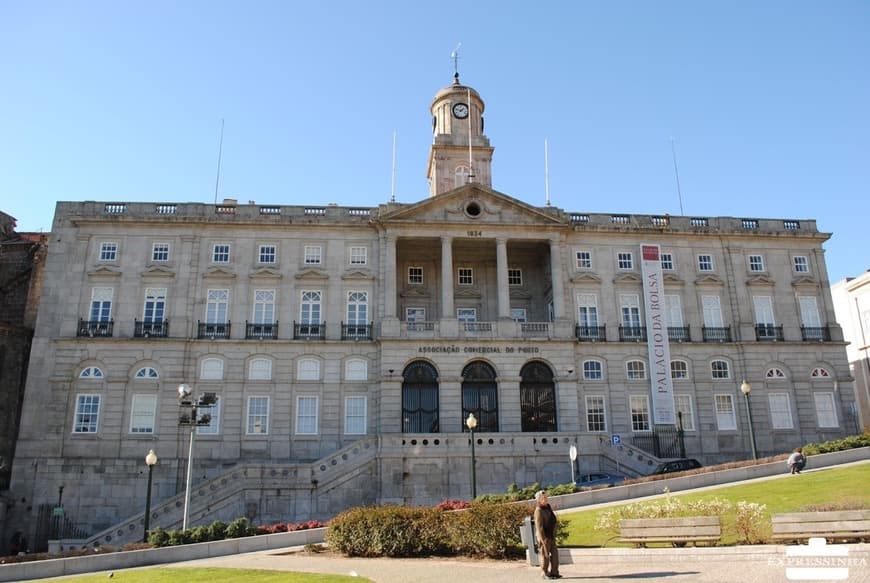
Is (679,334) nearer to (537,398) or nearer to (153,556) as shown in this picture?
(537,398)

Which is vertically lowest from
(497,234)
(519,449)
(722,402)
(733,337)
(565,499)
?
(565,499)

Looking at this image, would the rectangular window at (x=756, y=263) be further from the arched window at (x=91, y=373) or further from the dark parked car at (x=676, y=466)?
the arched window at (x=91, y=373)

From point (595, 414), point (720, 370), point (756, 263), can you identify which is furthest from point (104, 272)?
point (756, 263)

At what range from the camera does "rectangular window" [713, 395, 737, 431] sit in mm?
46112

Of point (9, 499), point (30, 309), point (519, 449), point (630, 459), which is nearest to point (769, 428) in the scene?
point (630, 459)

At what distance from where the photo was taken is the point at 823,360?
4778 cm

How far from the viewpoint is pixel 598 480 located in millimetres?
35938

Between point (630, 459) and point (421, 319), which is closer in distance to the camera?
point (630, 459)

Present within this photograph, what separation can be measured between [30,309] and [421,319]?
86.1ft

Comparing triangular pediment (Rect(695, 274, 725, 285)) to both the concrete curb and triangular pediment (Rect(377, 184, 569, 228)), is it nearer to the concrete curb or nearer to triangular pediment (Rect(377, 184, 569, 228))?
triangular pediment (Rect(377, 184, 569, 228))

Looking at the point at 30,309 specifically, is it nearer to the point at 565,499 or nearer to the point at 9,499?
the point at 9,499

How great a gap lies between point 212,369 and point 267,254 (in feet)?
26.7

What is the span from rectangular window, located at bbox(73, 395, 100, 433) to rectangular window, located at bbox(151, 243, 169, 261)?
925 cm

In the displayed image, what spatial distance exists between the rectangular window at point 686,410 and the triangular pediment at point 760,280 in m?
9.40
